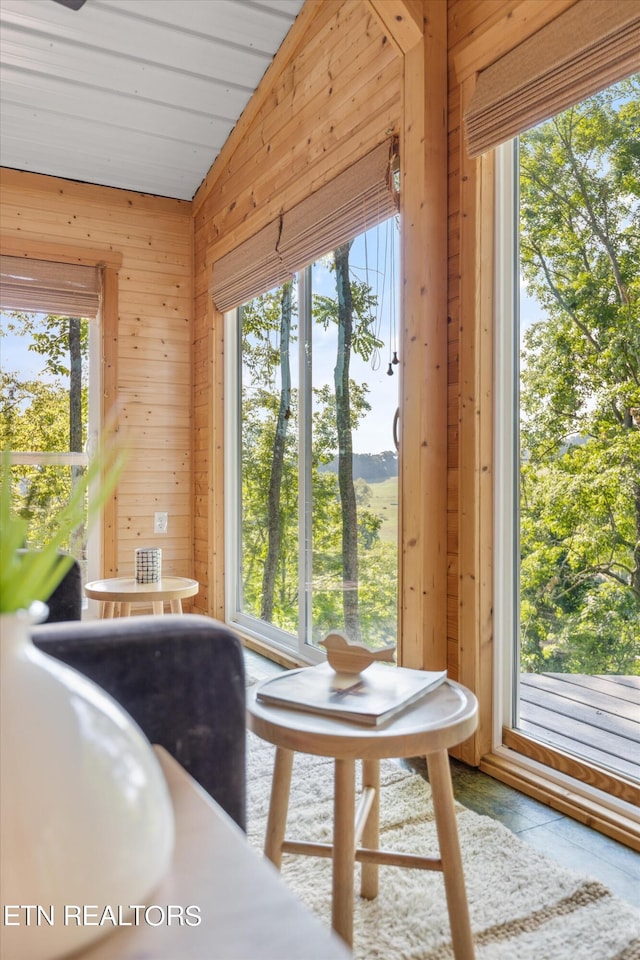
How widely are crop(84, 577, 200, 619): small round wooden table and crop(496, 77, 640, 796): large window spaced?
4.45 ft

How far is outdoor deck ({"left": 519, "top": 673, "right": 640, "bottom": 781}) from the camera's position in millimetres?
1856

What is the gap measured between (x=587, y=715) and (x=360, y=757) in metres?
1.16

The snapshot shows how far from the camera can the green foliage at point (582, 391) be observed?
5.97 ft

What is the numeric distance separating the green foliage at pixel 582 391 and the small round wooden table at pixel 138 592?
4.67 ft

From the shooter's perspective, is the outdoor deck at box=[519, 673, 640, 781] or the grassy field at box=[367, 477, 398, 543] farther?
the grassy field at box=[367, 477, 398, 543]

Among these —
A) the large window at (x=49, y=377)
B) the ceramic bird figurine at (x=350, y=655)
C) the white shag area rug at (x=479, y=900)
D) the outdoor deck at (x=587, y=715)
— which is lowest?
the white shag area rug at (x=479, y=900)

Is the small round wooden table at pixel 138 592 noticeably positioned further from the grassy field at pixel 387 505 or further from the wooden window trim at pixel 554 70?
the wooden window trim at pixel 554 70

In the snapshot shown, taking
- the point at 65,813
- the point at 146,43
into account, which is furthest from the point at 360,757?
the point at 146,43

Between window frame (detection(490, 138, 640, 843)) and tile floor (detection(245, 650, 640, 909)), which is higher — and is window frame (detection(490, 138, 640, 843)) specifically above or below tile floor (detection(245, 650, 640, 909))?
above

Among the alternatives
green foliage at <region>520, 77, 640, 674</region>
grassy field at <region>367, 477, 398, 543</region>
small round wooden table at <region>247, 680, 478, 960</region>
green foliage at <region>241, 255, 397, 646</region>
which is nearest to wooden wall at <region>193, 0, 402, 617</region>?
green foliage at <region>241, 255, 397, 646</region>

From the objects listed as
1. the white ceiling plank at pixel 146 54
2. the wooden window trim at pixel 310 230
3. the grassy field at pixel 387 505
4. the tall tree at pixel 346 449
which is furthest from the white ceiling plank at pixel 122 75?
the grassy field at pixel 387 505

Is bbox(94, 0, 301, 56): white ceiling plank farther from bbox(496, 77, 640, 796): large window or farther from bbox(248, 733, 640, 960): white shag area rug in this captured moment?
bbox(248, 733, 640, 960): white shag area rug

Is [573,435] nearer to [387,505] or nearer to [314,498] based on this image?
[387,505]

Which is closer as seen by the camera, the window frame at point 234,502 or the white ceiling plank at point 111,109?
the white ceiling plank at point 111,109
